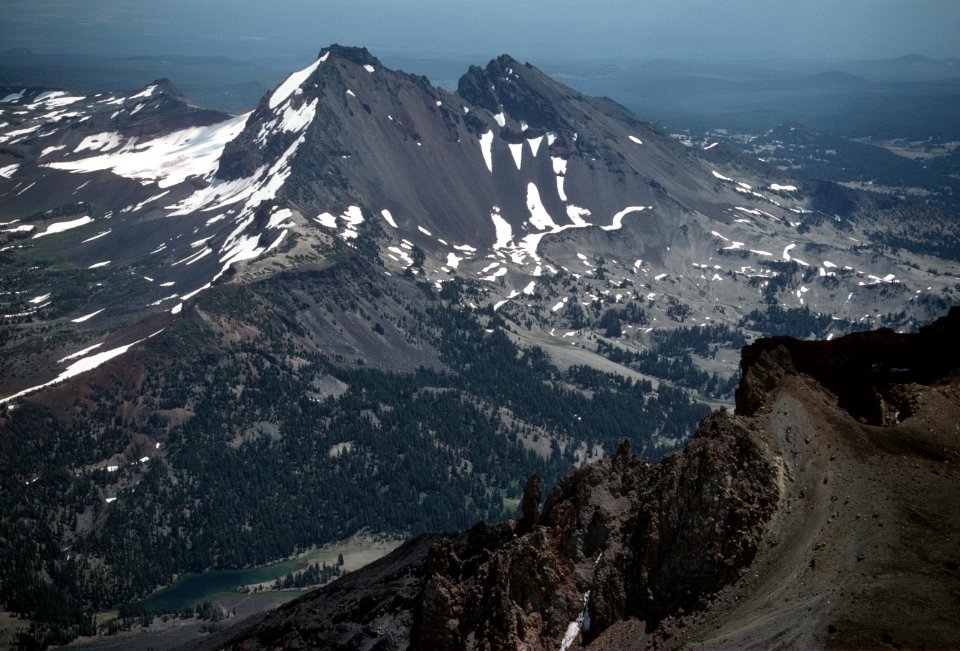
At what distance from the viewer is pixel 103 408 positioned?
15838 cm

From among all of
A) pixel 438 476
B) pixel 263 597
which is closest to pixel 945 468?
pixel 263 597

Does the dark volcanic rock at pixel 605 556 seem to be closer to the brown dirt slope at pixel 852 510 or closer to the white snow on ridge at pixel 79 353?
the brown dirt slope at pixel 852 510

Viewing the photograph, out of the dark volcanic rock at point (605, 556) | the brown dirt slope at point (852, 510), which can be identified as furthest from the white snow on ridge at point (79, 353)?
the brown dirt slope at point (852, 510)

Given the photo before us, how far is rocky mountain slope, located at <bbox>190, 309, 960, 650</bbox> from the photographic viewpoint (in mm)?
39031

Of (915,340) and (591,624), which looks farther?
(915,340)

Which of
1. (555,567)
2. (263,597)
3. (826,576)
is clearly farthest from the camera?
(263,597)

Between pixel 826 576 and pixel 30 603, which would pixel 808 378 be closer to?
pixel 826 576

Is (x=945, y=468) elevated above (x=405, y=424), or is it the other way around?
(x=945, y=468)

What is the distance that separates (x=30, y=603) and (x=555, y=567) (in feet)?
278

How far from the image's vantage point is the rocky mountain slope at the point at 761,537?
39031mm

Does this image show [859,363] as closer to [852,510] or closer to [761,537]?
[852,510]

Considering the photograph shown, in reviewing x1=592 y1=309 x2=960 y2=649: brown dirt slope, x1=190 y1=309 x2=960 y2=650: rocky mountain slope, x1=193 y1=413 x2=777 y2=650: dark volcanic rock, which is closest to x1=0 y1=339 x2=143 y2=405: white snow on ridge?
x1=193 y1=413 x2=777 y2=650: dark volcanic rock

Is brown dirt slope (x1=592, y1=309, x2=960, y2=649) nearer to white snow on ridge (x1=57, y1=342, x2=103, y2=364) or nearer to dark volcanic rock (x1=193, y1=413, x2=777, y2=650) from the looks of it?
dark volcanic rock (x1=193, y1=413, x2=777, y2=650)

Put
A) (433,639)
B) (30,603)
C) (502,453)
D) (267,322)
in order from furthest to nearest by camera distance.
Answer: (267,322) → (502,453) → (30,603) → (433,639)
